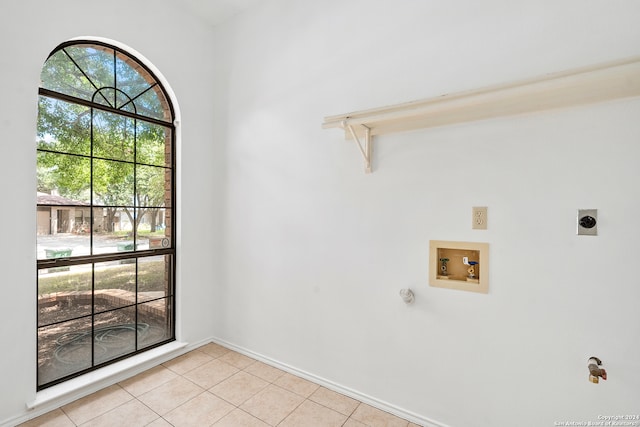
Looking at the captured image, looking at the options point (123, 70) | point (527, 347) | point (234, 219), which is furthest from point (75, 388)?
point (527, 347)

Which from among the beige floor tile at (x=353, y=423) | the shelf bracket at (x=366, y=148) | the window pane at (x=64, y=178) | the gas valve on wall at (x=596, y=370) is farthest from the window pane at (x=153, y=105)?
the gas valve on wall at (x=596, y=370)

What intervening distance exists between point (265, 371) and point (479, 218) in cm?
201

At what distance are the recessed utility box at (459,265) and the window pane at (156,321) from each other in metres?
2.33

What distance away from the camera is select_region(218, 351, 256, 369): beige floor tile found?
8.30 feet

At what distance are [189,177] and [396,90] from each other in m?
1.99

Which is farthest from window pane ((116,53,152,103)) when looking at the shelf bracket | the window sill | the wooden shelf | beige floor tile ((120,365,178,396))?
beige floor tile ((120,365,178,396))

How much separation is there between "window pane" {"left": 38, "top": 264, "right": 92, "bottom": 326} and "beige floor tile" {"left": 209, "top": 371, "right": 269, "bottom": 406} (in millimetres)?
1143

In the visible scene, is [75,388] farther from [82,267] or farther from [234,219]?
[234,219]

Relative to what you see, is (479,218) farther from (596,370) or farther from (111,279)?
(111,279)

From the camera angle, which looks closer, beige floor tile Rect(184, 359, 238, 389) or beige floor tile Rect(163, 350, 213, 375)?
beige floor tile Rect(184, 359, 238, 389)

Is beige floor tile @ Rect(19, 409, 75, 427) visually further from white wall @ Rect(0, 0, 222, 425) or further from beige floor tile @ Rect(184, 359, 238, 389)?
beige floor tile @ Rect(184, 359, 238, 389)

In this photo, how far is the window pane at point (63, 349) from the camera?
1.99 m

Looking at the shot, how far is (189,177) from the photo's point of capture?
9.14ft

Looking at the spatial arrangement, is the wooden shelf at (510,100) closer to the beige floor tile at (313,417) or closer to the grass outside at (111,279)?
the beige floor tile at (313,417)
